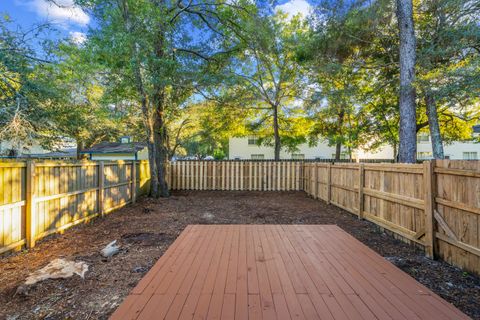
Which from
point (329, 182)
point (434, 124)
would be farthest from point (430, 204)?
point (434, 124)

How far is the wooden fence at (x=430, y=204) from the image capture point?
2818mm

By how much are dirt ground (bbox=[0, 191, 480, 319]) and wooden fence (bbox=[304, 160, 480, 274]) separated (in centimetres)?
21

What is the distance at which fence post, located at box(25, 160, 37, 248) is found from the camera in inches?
143

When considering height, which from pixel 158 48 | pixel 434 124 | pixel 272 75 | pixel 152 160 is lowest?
pixel 152 160

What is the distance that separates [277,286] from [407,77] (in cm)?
667

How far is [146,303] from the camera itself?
1977mm

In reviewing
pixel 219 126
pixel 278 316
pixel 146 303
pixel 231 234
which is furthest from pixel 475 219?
pixel 219 126

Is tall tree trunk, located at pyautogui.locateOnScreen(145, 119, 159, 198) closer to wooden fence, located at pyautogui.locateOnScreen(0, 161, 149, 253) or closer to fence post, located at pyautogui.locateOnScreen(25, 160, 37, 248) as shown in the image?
wooden fence, located at pyautogui.locateOnScreen(0, 161, 149, 253)

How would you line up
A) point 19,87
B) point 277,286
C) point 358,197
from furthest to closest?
point 358,197
point 19,87
point 277,286

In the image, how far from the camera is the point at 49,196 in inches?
161

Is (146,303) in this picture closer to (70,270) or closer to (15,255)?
(70,270)

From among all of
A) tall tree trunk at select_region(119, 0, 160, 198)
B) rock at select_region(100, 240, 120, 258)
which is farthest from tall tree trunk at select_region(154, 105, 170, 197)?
rock at select_region(100, 240, 120, 258)

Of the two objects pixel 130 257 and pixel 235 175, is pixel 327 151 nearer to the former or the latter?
pixel 235 175

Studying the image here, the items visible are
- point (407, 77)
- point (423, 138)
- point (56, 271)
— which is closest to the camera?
point (56, 271)
